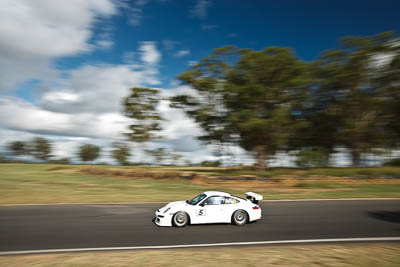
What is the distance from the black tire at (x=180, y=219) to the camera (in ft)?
31.4

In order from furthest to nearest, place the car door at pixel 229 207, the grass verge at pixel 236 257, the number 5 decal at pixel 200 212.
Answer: the car door at pixel 229 207
the number 5 decal at pixel 200 212
the grass verge at pixel 236 257

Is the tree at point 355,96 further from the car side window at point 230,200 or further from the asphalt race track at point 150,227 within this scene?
the car side window at point 230,200

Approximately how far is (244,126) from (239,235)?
20487 millimetres

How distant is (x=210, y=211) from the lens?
977 cm

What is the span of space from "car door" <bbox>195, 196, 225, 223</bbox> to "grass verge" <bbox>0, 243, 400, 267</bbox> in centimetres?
Result: 234

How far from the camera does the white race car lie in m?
9.59

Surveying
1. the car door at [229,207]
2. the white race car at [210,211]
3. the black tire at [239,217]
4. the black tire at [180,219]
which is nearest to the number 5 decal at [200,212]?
the white race car at [210,211]

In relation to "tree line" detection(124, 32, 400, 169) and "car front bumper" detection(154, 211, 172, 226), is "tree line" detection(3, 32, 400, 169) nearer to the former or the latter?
"tree line" detection(124, 32, 400, 169)

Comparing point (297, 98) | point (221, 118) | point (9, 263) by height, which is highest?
point (297, 98)

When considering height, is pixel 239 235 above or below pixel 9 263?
above

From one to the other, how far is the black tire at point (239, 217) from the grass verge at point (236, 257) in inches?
95.8

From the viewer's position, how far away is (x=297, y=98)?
31.7 metres

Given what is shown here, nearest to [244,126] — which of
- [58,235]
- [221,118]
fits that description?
[221,118]

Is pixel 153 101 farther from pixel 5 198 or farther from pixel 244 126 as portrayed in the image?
pixel 5 198
